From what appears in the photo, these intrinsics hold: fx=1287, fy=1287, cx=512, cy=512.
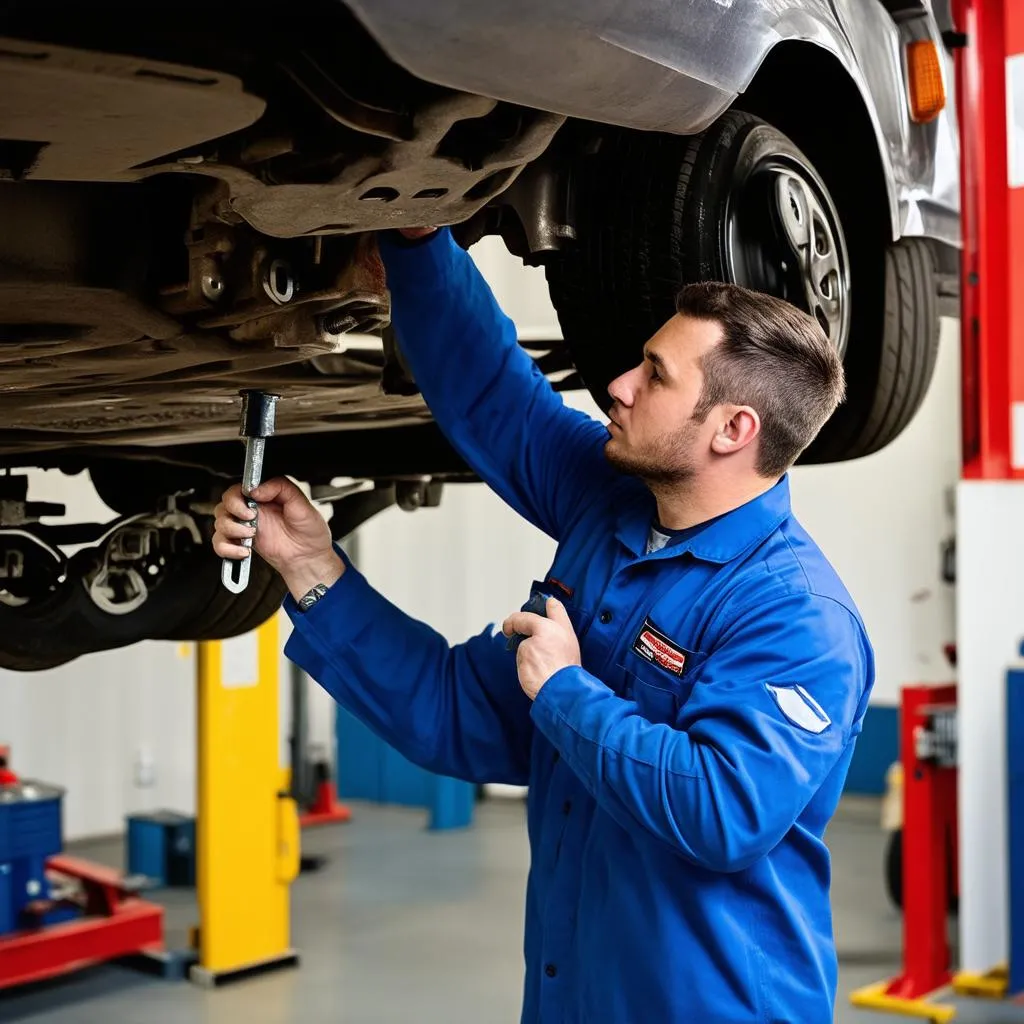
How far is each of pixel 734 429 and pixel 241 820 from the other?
4266mm

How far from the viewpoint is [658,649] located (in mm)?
1538

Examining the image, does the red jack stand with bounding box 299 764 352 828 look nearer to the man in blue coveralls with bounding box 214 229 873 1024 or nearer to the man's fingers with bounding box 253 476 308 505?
the man in blue coveralls with bounding box 214 229 873 1024

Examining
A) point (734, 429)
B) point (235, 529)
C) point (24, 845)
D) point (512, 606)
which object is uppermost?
point (734, 429)

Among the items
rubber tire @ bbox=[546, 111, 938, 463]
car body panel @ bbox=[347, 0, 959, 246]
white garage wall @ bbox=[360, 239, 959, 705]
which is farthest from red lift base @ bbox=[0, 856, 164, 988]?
car body panel @ bbox=[347, 0, 959, 246]

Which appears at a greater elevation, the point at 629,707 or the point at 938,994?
the point at 629,707

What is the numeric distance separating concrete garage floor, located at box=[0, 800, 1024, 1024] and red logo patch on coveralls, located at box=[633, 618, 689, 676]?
3.32 metres

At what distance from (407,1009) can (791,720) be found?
3.76 m

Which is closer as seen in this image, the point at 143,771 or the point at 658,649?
the point at 658,649

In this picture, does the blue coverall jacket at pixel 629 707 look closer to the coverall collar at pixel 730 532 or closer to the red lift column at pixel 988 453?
the coverall collar at pixel 730 532

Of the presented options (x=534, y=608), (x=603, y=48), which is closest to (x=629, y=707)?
(x=534, y=608)

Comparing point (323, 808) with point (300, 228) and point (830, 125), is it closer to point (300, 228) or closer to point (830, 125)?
point (830, 125)

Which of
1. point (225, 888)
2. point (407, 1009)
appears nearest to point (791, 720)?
point (407, 1009)

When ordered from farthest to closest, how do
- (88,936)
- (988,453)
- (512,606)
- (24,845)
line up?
(512,606) → (88,936) → (24,845) → (988,453)

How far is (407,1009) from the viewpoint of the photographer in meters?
4.73
